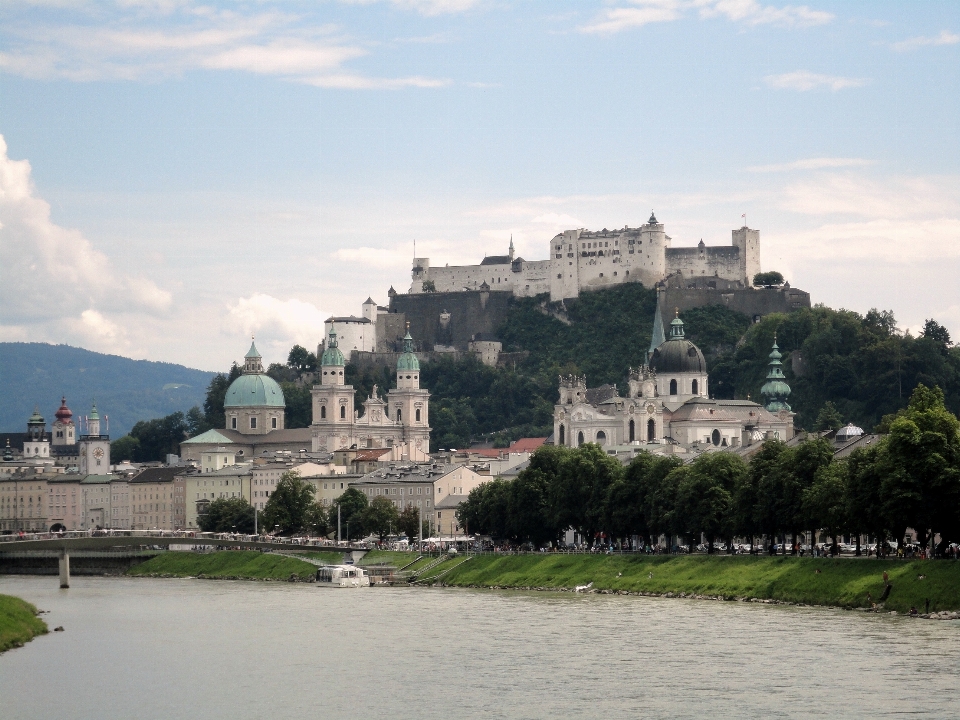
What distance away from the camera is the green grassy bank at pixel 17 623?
6138 centimetres

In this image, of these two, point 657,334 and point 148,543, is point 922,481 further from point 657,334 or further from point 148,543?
point 657,334

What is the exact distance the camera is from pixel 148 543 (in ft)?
363

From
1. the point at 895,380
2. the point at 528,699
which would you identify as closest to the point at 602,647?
the point at 528,699

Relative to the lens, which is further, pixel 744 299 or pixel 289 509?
pixel 744 299

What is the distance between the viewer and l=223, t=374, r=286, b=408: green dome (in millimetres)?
185375

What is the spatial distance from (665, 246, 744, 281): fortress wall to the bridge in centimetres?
7972

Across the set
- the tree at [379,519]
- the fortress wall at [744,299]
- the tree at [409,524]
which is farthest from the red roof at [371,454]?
the fortress wall at [744,299]

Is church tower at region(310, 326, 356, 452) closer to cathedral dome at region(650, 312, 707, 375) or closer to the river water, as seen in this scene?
cathedral dome at region(650, 312, 707, 375)

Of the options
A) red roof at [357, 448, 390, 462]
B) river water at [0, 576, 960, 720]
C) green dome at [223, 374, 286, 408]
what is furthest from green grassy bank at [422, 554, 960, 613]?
green dome at [223, 374, 286, 408]

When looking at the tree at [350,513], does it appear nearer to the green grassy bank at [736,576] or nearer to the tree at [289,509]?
the tree at [289,509]

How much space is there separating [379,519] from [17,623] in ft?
182

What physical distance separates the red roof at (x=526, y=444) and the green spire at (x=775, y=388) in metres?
17.6

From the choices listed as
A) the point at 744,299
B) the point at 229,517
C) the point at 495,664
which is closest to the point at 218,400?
the point at 744,299

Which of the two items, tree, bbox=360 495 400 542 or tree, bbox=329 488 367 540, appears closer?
tree, bbox=360 495 400 542
